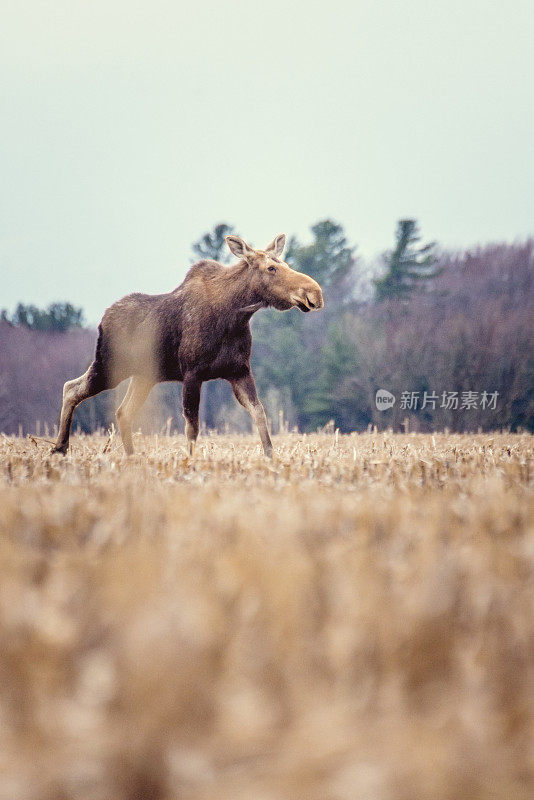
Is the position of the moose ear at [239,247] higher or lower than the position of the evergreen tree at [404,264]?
lower

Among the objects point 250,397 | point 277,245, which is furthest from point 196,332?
point 277,245

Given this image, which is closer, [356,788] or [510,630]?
[356,788]

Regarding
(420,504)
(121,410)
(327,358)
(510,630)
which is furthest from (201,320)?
(327,358)

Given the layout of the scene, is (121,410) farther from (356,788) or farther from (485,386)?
(485,386)

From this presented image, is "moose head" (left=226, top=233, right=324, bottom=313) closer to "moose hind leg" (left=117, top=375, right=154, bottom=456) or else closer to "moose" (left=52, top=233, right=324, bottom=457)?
"moose" (left=52, top=233, right=324, bottom=457)

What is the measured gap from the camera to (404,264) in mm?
42375

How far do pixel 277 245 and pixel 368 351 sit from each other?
28.9 m

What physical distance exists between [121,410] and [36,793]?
651cm

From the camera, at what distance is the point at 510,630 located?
1310 mm

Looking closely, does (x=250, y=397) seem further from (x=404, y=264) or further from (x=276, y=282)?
(x=404, y=264)

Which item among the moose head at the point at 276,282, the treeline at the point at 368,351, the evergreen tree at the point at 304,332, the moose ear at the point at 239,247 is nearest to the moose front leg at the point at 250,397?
the moose head at the point at 276,282

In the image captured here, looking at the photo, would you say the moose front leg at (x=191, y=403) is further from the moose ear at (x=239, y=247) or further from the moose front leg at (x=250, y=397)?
the moose ear at (x=239, y=247)

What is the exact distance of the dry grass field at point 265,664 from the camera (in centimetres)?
84

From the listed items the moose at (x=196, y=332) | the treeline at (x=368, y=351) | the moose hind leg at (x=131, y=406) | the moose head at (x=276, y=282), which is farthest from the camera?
the treeline at (x=368, y=351)
